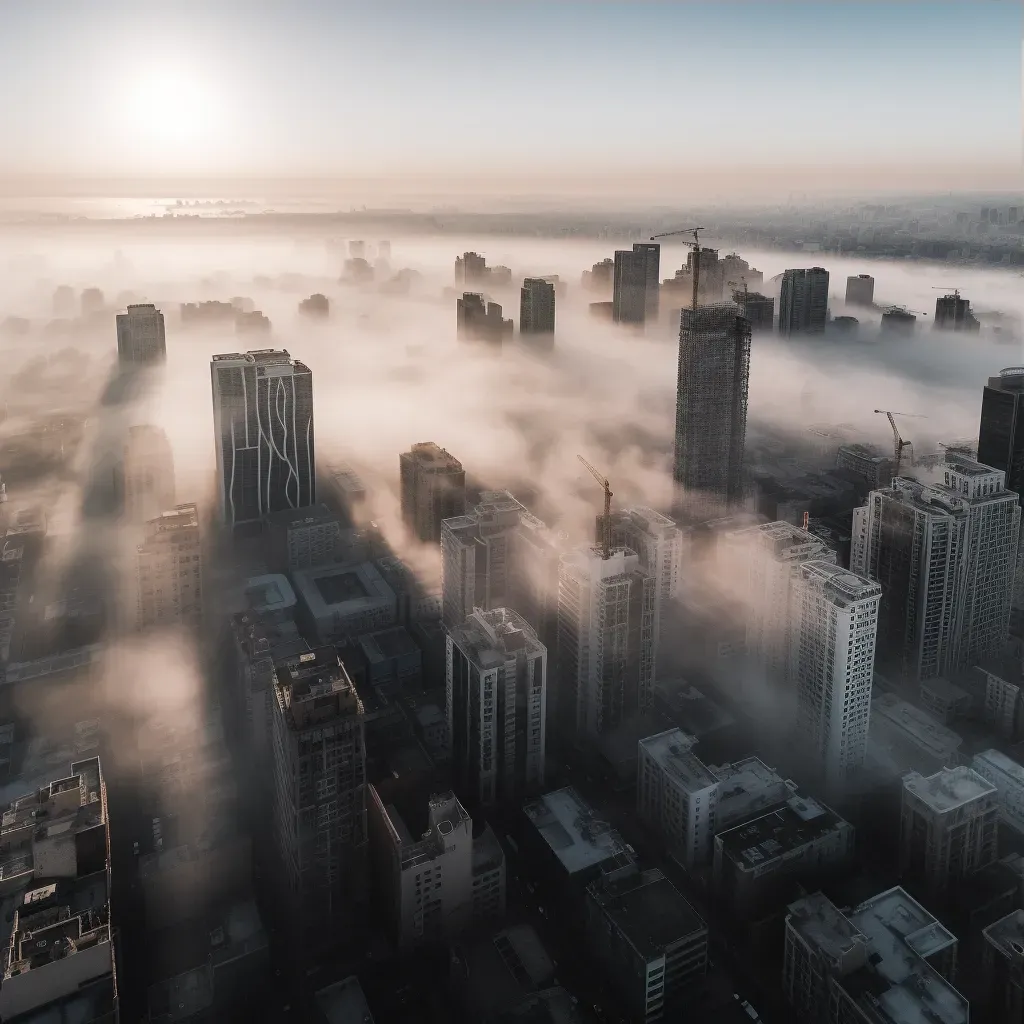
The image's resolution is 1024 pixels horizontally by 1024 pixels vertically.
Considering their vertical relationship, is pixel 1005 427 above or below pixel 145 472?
above

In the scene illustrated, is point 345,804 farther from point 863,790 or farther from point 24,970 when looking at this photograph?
point 863,790

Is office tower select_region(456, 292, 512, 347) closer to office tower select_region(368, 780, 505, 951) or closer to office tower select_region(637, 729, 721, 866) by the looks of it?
office tower select_region(637, 729, 721, 866)

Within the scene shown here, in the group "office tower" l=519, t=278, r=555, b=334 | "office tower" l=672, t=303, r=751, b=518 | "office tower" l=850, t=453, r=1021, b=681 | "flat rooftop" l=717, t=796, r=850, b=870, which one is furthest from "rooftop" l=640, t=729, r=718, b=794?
"office tower" l=519, t=278, r=555, b=334

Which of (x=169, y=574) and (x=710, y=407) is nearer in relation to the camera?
(x=169, y=574)

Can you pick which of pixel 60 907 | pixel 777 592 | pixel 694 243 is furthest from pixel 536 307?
pixel 60 907

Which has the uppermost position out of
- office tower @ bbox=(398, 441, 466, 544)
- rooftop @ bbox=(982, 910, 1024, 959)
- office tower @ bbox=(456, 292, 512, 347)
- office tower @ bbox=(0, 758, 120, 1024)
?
office tower @ bbox=(456, 292, 512, 347)

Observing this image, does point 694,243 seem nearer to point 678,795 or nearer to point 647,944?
point 678,795

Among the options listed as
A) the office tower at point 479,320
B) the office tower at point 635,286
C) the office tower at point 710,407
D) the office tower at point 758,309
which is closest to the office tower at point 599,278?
the office tower at point 635,286
